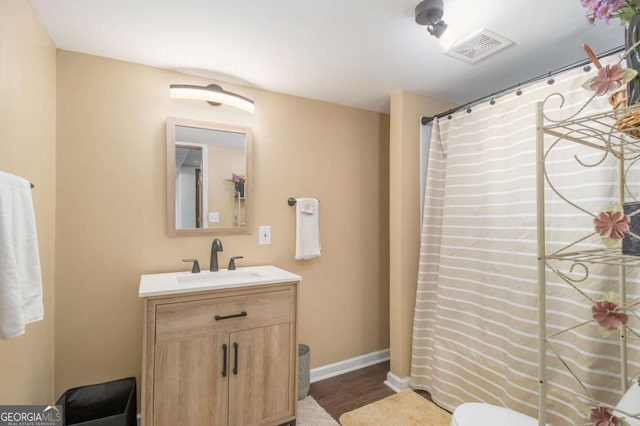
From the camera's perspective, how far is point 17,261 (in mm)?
1017

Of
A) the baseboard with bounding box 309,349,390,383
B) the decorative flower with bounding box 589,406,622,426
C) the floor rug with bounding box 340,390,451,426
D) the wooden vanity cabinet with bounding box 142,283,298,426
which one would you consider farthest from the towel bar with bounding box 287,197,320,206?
the decorative flower with bounding box 589,406,622,426

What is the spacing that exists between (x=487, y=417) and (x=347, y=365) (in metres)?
1.41

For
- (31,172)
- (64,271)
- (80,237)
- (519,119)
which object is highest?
(519,119)

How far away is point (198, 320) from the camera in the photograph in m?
1.64

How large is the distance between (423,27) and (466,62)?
0.50 m

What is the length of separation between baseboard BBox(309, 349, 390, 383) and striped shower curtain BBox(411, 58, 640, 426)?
0.51 meters

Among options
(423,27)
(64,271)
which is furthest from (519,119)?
(64,271)

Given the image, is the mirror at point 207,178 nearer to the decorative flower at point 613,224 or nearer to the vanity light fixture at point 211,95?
the vanity light fixture at point 211,95

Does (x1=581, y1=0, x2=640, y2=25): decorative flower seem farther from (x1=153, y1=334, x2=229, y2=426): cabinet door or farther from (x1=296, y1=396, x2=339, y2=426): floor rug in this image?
(x1=296, y1=396, x2=339, y2=426): floor rug

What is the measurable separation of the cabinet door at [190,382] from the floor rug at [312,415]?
0.53 meters

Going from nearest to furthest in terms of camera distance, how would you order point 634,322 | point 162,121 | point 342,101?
point 634,322 → point 162,121 → point 342,101

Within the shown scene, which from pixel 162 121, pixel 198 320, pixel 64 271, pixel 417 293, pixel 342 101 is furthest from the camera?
pixel 342 101

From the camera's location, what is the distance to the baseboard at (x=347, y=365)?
2.49 m

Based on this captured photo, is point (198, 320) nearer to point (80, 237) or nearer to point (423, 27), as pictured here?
point (80, 237)
